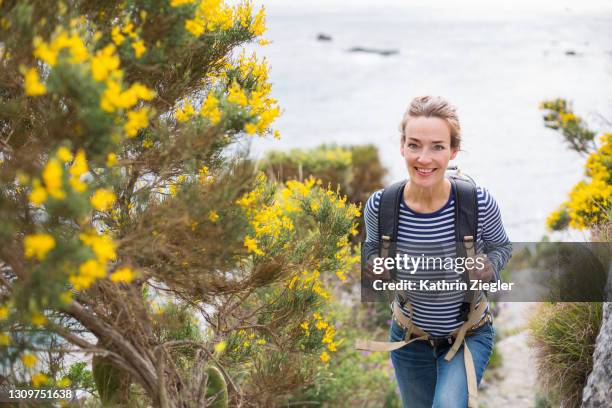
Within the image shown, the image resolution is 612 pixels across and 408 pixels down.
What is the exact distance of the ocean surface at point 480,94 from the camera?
1198 cm

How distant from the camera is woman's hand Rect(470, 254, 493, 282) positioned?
2566mm

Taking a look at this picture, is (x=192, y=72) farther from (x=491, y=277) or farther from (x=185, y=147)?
(x=491, y=277)

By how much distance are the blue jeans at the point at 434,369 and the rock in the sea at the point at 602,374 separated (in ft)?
2.32

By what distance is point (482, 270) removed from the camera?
2.56 meters

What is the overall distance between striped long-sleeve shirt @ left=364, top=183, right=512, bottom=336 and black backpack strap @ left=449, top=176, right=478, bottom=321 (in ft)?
0.08

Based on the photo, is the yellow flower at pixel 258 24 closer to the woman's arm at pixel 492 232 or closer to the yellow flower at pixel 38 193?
the woman's arm at pixel 492 232

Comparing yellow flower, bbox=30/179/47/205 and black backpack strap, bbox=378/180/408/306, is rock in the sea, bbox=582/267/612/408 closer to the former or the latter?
black backpack strap, bbox=378/180/408/306

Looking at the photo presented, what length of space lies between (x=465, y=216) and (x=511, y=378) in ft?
14.3

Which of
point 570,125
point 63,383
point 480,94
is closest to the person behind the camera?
point 63,383

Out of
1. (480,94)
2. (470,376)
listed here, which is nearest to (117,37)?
(470,376)

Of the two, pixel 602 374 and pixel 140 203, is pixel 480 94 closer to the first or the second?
pixel 602 374

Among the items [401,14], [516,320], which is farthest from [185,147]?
[401,14]

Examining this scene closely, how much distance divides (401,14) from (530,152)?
3536 inches

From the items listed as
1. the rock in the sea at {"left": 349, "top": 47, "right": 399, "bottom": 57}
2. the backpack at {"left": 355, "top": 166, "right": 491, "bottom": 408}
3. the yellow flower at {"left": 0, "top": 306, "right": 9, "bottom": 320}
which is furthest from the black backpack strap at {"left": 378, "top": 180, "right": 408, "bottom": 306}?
the rock in the sea at {"left": 349, "top": 47, "right": 399, "bottom": 57}
